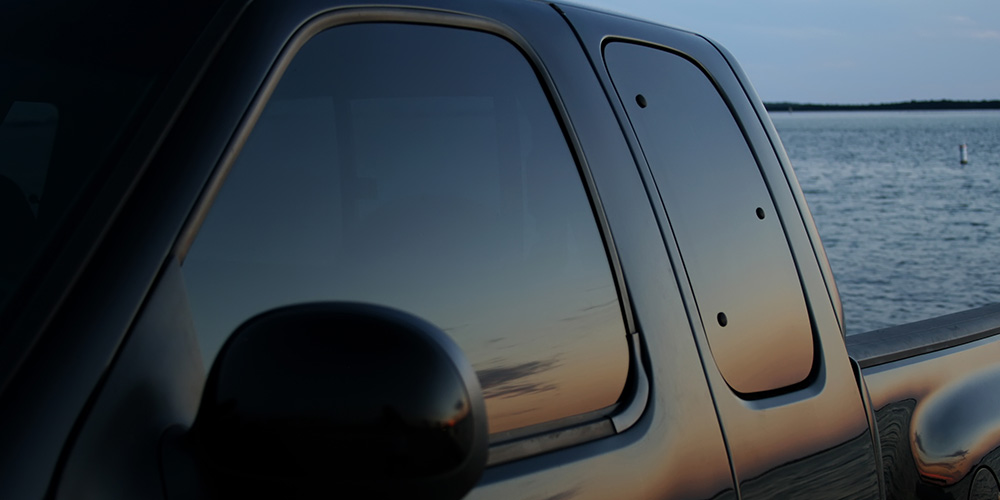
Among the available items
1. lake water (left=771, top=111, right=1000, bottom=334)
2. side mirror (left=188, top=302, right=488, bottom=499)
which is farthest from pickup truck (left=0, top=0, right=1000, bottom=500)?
lake water (left=771, top=111, right=1000, bottom=334)

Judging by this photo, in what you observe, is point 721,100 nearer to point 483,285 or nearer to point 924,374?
point 924,374

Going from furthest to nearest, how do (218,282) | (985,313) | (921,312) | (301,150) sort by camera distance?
(921,312) → (985,313) → (301,150) → (218,282)

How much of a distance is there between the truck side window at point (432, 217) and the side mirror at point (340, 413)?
0.71ft

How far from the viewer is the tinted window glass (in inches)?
80.5

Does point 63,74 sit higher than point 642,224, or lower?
higher

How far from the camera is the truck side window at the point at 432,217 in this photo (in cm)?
131

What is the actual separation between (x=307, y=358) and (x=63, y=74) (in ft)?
2.25

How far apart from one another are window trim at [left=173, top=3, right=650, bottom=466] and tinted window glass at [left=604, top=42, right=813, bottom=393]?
213 mm

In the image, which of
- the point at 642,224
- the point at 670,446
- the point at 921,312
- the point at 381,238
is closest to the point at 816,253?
the point at 642,224

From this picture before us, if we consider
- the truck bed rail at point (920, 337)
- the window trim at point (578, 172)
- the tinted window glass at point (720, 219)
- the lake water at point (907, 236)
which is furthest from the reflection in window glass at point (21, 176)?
the lake water at point (907, 236)

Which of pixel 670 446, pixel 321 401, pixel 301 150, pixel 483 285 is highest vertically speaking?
pixel 301 150

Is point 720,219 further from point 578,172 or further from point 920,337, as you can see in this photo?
point 920,337

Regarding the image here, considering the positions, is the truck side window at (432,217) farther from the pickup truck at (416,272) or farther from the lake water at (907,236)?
the lake water at (907,236)

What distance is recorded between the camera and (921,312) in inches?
789
